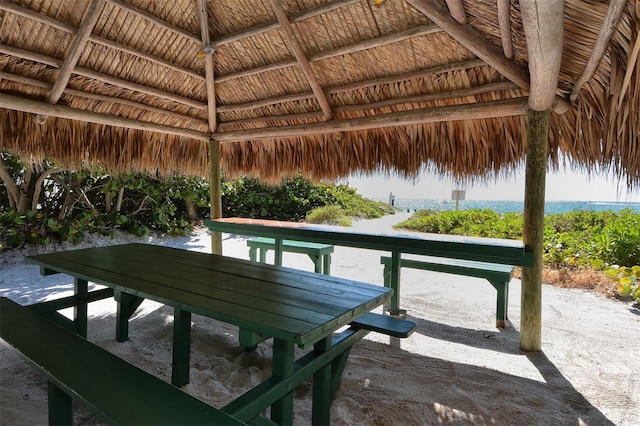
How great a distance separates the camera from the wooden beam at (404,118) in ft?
8.29

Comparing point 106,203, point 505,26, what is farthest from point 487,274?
point 106,203

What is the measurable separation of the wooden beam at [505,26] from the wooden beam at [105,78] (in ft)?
9.99

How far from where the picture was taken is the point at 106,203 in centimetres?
591

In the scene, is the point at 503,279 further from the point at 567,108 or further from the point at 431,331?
the point at 567,108

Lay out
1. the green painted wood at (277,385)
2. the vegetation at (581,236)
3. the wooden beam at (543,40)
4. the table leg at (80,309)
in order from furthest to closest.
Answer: the vegetation at (581,236), the table leg at (80,309), the wooden beam at (543,40), the green painted wood at (277,385)

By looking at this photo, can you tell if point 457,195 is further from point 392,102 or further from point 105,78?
point 105,78

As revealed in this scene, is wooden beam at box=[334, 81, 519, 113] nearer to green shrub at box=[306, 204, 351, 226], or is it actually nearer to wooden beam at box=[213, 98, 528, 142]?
wooden beam at box=[213, 98, 528, 142]

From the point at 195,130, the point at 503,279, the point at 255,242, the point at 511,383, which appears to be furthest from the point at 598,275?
the point at 195,130

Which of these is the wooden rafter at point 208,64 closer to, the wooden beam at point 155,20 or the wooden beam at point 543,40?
the wooden beam at point 155,20

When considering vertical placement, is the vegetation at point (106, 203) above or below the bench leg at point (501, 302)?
above

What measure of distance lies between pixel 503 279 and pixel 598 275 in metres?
2.27

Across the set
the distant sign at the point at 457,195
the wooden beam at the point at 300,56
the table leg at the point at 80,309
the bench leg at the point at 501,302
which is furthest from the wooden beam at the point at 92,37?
the distant sign at the point at 457,195

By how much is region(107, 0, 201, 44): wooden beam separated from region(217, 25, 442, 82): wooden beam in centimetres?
53

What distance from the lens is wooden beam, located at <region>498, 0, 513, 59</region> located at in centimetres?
178
